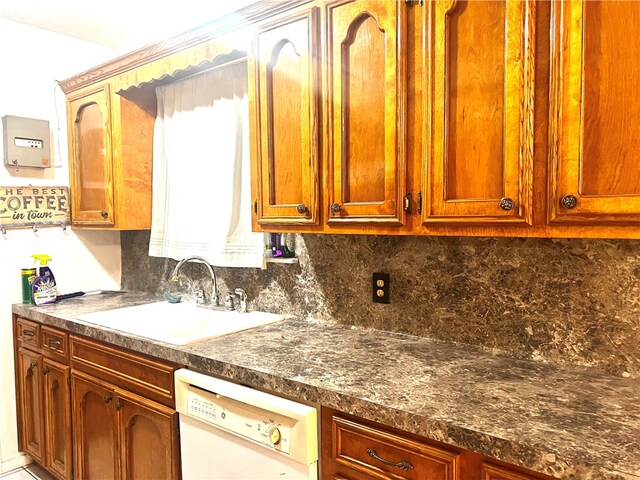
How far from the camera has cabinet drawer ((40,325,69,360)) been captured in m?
2.13

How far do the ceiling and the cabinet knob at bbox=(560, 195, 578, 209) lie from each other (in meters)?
1.68

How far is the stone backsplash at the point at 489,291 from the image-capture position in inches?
49.4

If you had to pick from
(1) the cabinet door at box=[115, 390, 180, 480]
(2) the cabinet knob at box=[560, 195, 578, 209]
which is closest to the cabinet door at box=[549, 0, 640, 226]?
(2) the cabinet knob at box=[560, 195, 578, 209]

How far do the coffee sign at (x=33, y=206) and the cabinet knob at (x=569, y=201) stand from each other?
2626 millimetres

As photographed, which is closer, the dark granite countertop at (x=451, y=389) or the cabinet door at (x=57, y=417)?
the dark granite countertop at (x=451, y=389)

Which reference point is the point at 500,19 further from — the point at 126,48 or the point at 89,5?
the point at 89,5

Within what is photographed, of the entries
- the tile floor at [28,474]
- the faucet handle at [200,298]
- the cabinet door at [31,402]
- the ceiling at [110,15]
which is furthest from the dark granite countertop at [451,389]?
the ceiling at [110,15]

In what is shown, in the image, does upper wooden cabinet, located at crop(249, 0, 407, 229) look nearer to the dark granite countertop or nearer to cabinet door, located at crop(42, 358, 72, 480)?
the dark granite countertop

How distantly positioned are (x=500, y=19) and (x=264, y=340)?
4.16 feet

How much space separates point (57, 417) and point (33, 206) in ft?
3.77

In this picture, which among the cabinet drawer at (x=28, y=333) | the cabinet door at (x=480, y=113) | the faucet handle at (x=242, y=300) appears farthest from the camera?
the cabinet drawer at (x=28, y=333)

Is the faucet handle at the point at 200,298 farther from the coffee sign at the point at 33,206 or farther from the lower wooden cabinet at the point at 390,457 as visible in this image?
the lower wooden cabinet at the point at 390,457

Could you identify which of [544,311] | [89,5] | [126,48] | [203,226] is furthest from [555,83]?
[89,5]

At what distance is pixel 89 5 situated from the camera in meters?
2.21
